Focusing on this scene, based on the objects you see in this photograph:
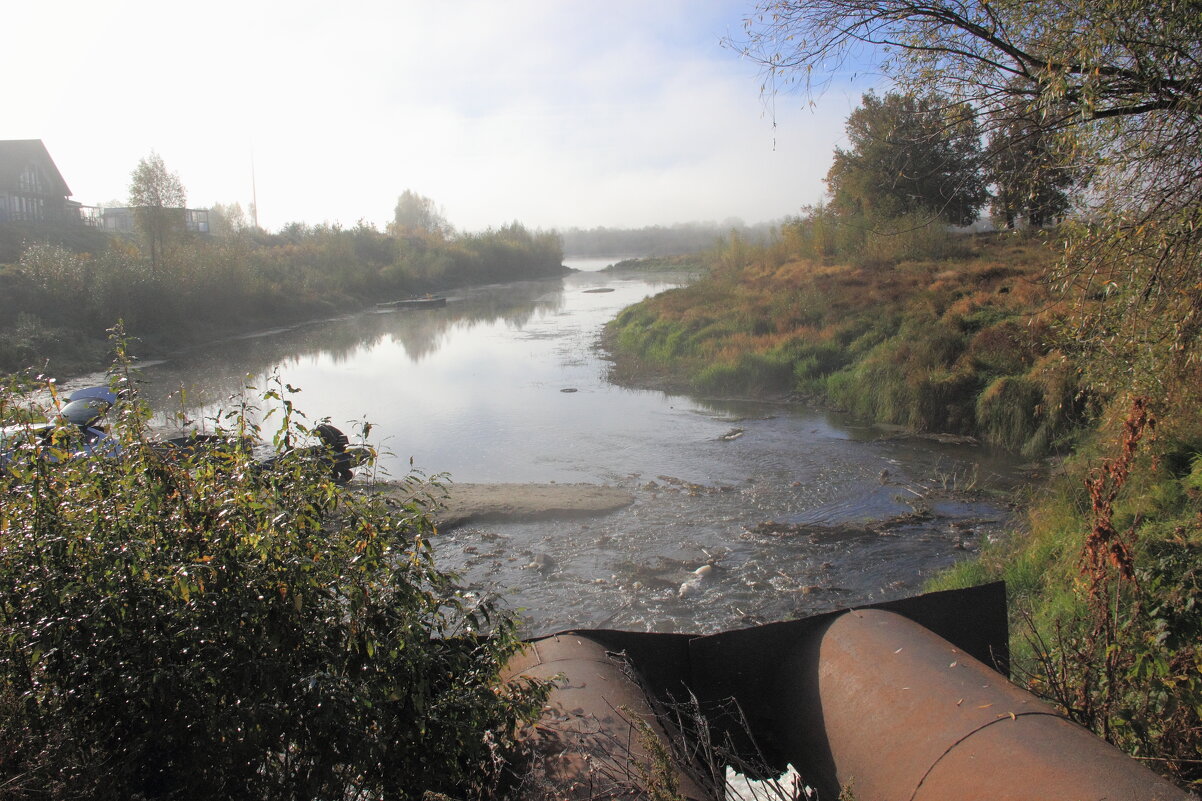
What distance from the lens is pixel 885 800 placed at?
Result: 3.13 metres

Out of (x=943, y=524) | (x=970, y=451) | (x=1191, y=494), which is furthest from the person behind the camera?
(x=970, y=451)

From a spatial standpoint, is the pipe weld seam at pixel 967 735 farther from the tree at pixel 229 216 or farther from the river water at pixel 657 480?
the tree at pixel 229 216

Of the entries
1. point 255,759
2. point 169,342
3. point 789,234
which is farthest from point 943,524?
point 789,234

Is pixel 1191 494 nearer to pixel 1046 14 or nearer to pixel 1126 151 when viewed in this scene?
pixel 1126 151

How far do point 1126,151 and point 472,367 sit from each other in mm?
21025

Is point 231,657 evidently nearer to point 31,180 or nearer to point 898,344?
point 898,344

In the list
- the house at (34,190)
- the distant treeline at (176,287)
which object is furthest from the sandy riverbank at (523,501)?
the house at (34,190)

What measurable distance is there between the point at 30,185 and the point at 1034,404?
5820 centimetres

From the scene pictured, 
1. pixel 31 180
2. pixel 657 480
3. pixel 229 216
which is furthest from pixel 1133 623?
pixel 229 216

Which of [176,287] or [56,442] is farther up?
[176,287]

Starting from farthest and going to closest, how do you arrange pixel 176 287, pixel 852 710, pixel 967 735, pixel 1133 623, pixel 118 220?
pixel 118 220
pixel 176 287
pixel 1133 623
pixel 852 710
pixel 967 735

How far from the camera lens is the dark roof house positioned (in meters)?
46.6

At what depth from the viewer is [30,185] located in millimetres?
49500

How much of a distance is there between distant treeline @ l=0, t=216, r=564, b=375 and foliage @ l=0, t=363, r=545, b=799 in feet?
44.3
